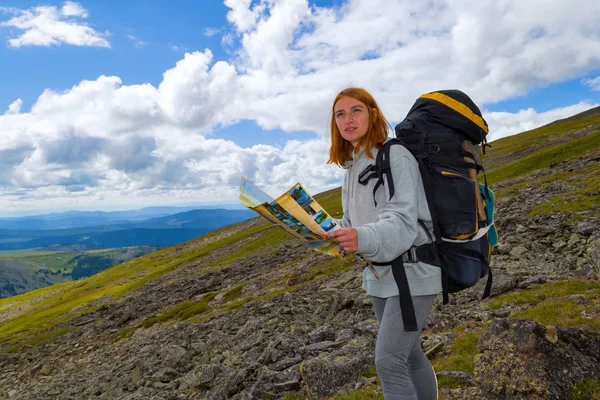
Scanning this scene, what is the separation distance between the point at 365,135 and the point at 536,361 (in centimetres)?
521

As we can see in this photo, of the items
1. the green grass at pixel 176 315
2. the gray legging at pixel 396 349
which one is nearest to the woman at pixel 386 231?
the gray legging at pixel 396 349

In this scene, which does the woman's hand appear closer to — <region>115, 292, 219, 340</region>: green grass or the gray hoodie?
the gray hoodie

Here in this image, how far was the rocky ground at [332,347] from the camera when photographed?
683 cm

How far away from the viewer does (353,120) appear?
4.86 meters

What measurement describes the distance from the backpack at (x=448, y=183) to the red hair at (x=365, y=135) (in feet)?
0.72

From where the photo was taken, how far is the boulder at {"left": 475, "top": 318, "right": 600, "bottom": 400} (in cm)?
634

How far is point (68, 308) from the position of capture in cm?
8206

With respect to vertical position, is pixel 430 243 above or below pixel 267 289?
above

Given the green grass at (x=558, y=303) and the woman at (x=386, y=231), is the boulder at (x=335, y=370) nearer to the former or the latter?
the green grass at (x=558, y=303)

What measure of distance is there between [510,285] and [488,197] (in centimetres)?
1289

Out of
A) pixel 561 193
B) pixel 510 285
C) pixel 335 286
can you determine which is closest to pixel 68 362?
pixel 335 286

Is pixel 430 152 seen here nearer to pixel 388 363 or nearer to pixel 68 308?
pixel 388 363

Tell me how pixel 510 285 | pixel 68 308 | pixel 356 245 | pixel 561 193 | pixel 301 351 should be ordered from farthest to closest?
pixel 68 308
pixel 561 193
pixel 510 285
pixel 301 351
pixel 356 245

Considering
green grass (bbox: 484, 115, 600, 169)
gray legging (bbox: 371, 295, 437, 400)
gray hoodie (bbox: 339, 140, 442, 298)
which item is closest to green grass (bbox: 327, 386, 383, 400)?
gray legging (bbox: 371, 295, 437, 400)
